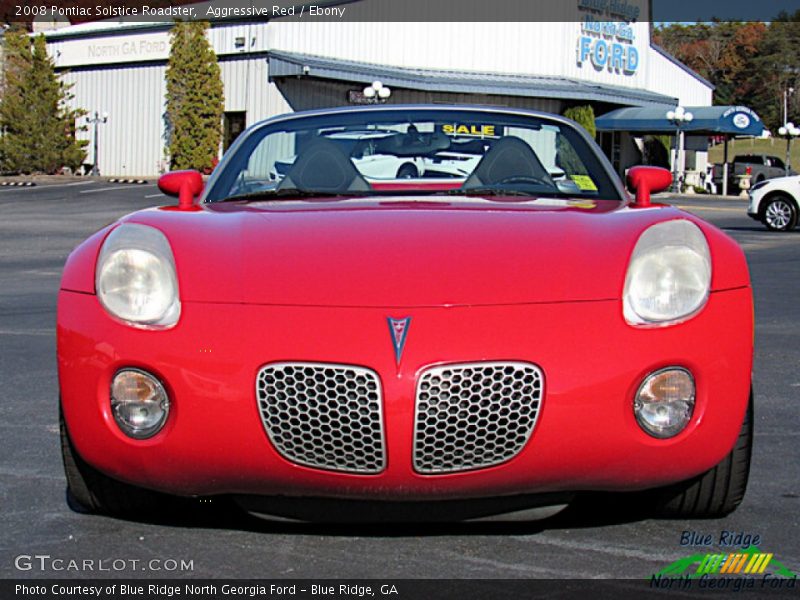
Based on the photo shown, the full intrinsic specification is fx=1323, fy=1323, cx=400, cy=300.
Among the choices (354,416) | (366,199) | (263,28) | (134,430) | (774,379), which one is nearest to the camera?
(354,416)

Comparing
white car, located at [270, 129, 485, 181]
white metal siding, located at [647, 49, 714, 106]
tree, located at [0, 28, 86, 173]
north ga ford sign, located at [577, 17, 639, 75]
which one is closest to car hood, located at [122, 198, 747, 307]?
white car, located at [270, 129, 485, 181]

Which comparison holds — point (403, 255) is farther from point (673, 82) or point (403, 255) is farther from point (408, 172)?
point (673, 82)

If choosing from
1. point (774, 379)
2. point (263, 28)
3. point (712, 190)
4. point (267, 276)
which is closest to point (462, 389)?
point (267, 276)

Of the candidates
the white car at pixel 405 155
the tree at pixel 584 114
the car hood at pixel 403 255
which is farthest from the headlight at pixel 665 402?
the tree at pixel 584 114

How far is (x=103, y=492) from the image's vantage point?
3.78 meters

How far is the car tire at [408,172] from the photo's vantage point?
5336 millimetres

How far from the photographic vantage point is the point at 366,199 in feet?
14.3

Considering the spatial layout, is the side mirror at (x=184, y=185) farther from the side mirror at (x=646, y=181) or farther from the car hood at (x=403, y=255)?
the side mirror at (x=646, y=181)

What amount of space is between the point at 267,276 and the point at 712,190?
2008 inches

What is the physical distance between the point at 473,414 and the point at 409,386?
6.9 inches

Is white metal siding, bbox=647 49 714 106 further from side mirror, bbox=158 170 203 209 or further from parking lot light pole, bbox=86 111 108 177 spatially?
side mirror, bbox=158 170 203 209

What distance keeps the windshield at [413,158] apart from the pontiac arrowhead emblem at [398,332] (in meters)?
1.31

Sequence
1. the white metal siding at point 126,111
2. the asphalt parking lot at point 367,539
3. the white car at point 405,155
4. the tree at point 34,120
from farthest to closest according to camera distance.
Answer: the white metal siding at point 126,111 → the tree at point 34,120 → the white car at point 405,155 → the asphalt parking lot at point 367,539

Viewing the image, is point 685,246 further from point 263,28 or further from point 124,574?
point 263,28
